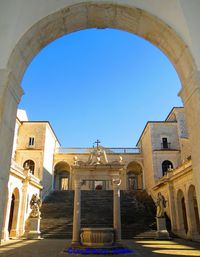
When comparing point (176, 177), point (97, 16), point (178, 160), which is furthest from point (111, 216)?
point (97, 16)

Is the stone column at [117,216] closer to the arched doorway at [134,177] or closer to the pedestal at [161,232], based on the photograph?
the pedestal at [161,232]

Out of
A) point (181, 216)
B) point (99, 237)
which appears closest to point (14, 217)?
point (99, 237)

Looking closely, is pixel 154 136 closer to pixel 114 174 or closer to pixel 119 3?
pixel 114 174

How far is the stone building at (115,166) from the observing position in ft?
61.9

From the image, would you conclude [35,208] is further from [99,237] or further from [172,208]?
[172,208]

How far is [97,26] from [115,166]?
31.0ft

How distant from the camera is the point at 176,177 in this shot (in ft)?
71.0

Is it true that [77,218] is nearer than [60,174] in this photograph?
Yes

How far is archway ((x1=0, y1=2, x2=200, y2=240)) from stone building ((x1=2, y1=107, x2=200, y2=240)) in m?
9.40

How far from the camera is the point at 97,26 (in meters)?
6.72

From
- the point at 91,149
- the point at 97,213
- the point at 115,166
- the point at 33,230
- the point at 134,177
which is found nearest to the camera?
the point at 115,166

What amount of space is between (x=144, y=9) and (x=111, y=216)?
20.4 metres

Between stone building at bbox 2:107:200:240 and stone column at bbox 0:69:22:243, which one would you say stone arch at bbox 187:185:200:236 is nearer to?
stone building at bbox 2:107:200:240

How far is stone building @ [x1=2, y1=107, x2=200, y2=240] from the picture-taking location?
1888cm
